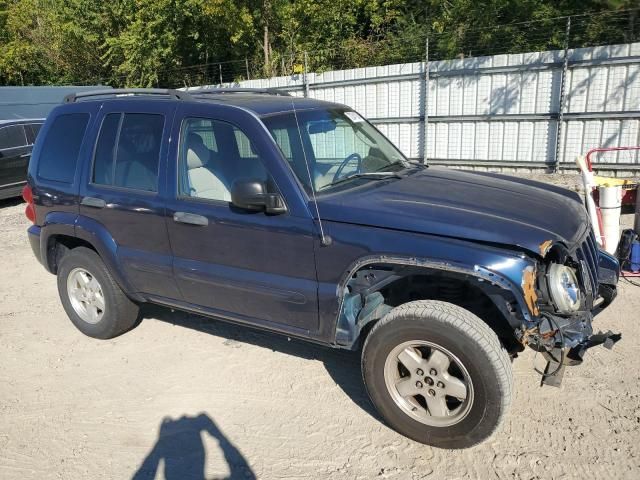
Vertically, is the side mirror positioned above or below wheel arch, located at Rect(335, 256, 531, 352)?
above

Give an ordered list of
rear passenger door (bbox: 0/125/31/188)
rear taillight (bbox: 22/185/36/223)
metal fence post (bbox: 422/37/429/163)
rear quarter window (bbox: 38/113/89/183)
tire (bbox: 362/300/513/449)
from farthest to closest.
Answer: metal fence post (bbox: 422/37/429/163) < rear passenger door (bbox: 0/125/31/188) < rear taillight (bbox: 22/185/36/223) < rear quarter window (bbox: 38/113/89/183) < tire (bbox: 362/300/513/449)

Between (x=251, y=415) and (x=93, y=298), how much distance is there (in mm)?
2025

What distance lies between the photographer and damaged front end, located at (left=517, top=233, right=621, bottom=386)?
296 centimetres

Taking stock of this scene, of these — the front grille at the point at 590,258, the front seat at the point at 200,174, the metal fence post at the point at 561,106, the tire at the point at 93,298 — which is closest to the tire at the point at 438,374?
the front grille at the point at 590,258

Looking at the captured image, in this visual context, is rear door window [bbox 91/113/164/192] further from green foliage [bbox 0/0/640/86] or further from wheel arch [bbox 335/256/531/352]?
green foliage [bbox 0/0/640/86]

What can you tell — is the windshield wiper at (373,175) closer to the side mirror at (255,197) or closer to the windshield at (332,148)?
the windshield at (332,148)

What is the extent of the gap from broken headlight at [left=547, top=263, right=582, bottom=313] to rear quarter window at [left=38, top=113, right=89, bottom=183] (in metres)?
3.71

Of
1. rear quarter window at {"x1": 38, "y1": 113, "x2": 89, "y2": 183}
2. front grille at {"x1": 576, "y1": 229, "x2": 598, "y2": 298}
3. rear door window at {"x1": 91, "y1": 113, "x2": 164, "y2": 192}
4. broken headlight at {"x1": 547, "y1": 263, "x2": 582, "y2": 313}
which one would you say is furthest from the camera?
rear quarter window at {"x1": 38, "y1": 113, "x2": 89, "y2": 183}

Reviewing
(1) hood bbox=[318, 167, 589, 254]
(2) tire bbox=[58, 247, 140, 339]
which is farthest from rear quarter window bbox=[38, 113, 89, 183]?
(1) hood bbox=[318, 167, 589, 254]

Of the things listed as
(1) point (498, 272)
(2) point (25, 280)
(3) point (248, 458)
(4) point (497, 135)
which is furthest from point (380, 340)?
(4) point (497, 135)

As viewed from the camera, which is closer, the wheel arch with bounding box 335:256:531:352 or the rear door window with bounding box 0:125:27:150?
the wheel arch with bounding box 335:256:531:352

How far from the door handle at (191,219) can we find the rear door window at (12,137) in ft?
30.6

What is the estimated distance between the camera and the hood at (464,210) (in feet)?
9.75

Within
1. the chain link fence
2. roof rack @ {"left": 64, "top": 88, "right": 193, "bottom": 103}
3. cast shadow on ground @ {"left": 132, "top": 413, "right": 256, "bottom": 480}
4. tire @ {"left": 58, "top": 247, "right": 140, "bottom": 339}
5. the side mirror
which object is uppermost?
the chain link fence
